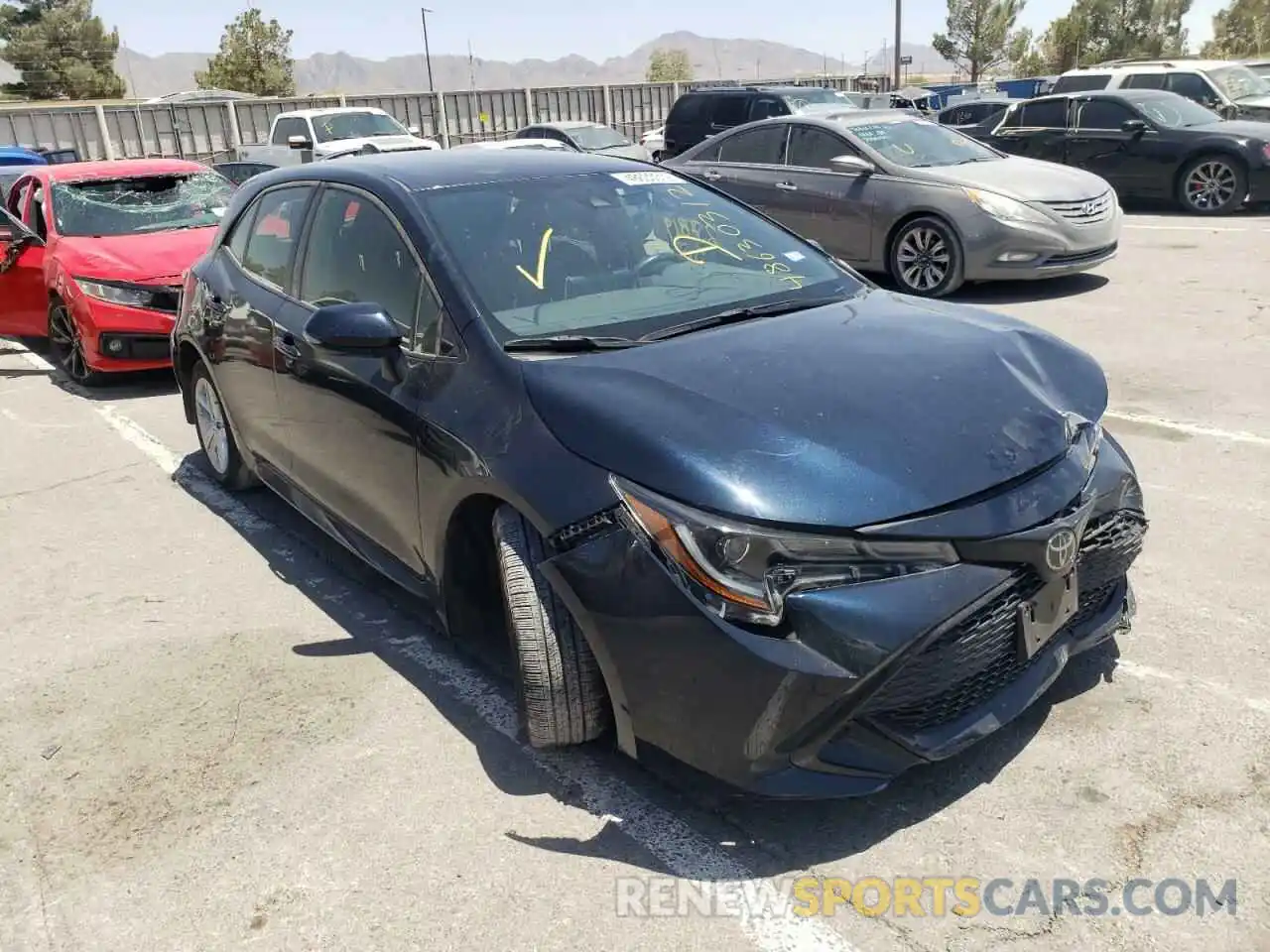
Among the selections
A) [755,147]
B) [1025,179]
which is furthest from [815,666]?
[755,147]

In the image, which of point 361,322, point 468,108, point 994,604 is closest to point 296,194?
point 361,322

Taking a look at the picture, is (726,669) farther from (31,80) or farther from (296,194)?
(31,80)

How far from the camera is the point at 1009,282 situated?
986cm

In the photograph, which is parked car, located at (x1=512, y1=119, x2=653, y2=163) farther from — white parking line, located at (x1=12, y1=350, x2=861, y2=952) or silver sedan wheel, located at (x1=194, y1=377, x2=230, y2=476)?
white parking line, located at (x1=12, y1=350, x2=861, y2=952)

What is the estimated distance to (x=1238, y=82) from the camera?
54.7ft

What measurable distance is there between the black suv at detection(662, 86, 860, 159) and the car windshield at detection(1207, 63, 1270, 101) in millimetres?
5750

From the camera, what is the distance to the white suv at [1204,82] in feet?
51.6

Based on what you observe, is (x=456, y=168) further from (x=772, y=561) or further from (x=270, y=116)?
(x=270, y=116)

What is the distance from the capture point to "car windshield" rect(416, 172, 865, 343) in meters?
3.38

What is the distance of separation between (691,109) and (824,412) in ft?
47.3

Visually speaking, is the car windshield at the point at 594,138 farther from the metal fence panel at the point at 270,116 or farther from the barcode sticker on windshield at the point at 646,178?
the barcode sticker on windshield at the point at 646,178

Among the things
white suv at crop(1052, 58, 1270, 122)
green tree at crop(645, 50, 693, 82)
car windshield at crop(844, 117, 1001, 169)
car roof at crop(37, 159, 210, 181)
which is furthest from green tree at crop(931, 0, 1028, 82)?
car roof at crop(37, 159, 210, 181)

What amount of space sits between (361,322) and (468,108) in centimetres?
2641

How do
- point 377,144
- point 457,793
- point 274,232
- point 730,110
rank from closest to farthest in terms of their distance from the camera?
1. point 457,793
2. point 274,232
3. point 730,110
4. point 377,144
